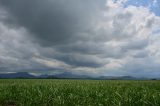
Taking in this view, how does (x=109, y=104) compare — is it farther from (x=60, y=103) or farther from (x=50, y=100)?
(x=50, y=100)

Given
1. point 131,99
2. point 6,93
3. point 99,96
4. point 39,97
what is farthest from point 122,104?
point 6,93

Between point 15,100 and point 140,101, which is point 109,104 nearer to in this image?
point 140,101

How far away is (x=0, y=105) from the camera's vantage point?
15.3m

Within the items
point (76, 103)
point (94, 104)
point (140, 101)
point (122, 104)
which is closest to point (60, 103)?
point (76, 103)

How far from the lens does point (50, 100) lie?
15.6 metres

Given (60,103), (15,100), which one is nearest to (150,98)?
(60,103)

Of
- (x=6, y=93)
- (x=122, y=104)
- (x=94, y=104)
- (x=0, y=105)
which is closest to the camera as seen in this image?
(x=122, y=104)

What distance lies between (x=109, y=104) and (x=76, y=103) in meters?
2.02

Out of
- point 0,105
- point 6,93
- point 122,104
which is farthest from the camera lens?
point 6,93

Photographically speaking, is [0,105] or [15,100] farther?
[15,100]

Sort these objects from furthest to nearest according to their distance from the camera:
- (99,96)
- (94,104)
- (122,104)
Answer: (99,96)
(94,104)
(122,104)

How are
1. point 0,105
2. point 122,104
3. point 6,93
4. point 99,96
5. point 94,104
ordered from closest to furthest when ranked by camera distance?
1. point 122,104
2. point 94,104
3. point 0,105
4. point 99,96
5. point 6,93

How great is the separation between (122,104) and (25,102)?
631cm

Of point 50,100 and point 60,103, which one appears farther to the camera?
point 50,100
